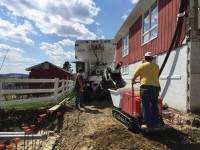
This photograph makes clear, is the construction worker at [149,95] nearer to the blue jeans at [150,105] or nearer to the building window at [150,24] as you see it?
the blue jeans at [150,105]

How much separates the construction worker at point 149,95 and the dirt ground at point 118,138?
419mm

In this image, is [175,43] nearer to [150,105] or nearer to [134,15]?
[150,105]

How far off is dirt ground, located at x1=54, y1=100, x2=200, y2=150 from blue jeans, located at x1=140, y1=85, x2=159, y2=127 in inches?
16.7

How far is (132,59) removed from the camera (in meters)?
20.0

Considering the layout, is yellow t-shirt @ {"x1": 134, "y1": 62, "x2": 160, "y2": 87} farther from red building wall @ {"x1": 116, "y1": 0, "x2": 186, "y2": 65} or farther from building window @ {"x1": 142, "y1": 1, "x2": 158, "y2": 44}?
building window @ {"x1": 142, "y1": 1, "x2": 158, "y2": 44}

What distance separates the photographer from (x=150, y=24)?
1532 cm

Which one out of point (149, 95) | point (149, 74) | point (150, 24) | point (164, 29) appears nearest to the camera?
point (149, 95)

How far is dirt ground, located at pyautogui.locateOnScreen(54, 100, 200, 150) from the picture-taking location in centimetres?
656

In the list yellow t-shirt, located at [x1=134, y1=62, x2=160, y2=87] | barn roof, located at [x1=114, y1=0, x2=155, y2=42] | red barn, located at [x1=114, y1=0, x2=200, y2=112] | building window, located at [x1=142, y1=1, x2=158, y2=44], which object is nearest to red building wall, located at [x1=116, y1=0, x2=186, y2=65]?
red barn, located at [x1=114, y1=0, x2=200, y2=112]

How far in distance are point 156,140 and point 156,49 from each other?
758 cm

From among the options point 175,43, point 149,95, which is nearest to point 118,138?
point 149,95

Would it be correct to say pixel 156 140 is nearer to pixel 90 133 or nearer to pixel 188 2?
pixel 90 133

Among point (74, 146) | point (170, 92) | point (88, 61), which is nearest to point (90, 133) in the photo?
point (74, 146)

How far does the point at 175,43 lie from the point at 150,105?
495 cm
